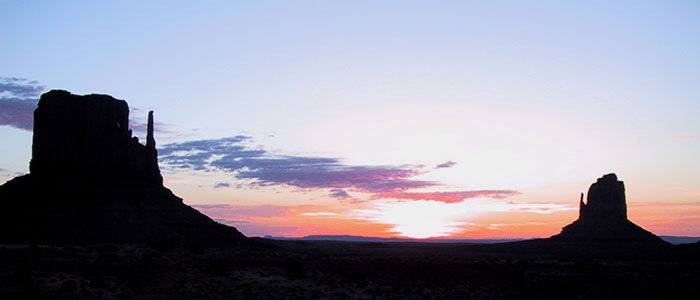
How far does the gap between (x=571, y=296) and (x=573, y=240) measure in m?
88.2

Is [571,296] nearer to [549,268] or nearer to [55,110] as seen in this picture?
[549,268]

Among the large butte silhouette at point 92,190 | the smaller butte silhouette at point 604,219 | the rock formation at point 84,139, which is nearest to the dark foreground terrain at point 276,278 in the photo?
the large butte silhouette at point 92,190

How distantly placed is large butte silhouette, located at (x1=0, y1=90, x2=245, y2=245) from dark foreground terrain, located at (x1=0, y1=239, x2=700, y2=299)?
779 centimetres

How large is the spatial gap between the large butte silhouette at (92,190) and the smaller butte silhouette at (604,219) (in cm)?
8848

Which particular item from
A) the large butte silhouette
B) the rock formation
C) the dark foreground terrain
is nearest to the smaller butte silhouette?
the dark foreground terrain

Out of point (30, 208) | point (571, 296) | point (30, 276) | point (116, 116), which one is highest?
point (116, 116)

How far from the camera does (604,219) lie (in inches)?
5157

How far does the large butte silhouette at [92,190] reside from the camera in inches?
2128

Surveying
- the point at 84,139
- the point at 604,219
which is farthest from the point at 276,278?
the point at 604,219

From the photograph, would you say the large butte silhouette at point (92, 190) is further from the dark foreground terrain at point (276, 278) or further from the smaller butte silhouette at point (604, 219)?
the smaller butte silhouette at point (604, 219)

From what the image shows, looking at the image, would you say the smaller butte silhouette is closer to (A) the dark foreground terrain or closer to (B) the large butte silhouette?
(A) the dark foreground terrain

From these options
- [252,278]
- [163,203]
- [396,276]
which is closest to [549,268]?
[396,276]

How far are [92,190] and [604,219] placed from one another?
113 meters

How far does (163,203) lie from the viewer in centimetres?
6456
